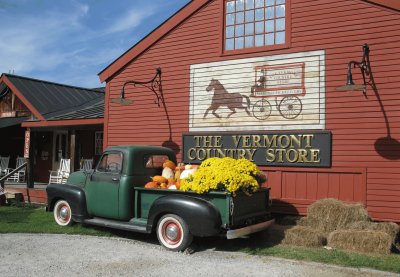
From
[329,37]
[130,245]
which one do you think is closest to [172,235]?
[130,245]

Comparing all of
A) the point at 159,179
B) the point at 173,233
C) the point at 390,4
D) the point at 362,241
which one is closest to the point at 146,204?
the point at 159,179

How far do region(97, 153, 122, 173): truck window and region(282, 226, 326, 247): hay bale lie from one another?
3446 mm

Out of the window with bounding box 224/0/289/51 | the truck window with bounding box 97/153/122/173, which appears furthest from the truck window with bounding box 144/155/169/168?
the window with bounding box 224/0/289/51

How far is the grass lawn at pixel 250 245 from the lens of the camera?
646cm

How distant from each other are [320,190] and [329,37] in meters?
3.39

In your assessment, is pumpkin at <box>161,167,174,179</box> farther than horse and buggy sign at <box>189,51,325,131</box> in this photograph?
No

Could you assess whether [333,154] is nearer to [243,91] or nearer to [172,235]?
[243,91]

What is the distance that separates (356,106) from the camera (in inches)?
351

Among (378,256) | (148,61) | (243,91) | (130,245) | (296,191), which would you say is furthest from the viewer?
(148,61)

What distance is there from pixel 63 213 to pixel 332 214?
5.63 meters

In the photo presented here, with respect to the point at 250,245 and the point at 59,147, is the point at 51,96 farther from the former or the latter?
the point at 250,245

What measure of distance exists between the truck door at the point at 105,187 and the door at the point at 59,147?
33.7 feet

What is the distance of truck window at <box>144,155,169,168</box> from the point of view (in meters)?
8.46

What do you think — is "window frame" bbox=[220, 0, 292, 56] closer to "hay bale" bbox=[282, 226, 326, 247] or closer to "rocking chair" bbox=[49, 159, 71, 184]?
"hay bale" bbox=[282, 226, 326, 247]
